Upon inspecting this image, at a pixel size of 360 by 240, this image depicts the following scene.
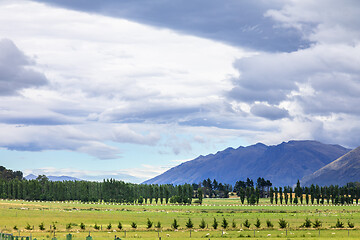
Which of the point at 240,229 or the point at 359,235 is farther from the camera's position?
the point at 240,229

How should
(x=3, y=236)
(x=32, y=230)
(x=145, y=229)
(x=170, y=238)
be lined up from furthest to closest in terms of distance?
(x=145, y=229) < (x=32, y=230) < (x=170, y=238) < (x=3, y=236)

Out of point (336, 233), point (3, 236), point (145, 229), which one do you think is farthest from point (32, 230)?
point (336, 233)

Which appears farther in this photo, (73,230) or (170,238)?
(73,230)

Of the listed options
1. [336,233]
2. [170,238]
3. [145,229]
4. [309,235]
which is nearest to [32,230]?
[145,229]

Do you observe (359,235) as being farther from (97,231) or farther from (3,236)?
(3,236)

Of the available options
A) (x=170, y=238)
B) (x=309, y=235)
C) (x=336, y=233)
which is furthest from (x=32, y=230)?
(x=336, y=233)

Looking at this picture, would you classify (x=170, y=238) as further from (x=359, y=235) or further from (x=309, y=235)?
(x=359, y=235)

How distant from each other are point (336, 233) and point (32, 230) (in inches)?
1953

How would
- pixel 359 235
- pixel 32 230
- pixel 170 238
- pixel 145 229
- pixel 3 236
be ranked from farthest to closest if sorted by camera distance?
pixel 145 229, pixel 32 230, pixel 359 235, pixel 170 238, pixel 3 236

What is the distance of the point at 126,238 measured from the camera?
226 feet

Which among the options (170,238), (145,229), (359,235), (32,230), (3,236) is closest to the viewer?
(3,236)

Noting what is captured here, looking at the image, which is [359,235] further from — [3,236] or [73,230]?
[3,236]

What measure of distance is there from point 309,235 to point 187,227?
74.2 ft

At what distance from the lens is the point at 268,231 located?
8131 centimetres
